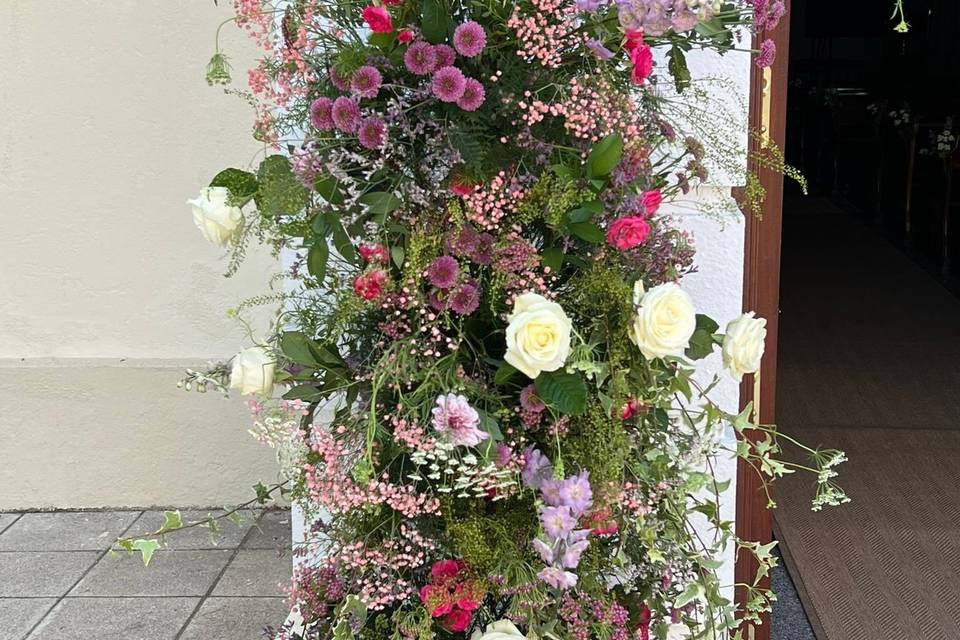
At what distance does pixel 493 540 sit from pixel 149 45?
8.79ft

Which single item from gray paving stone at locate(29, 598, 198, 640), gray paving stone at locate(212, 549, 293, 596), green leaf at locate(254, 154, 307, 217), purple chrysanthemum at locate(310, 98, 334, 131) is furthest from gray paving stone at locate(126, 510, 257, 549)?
purple chrysanthemum at locate(310, 98, 334, 131)

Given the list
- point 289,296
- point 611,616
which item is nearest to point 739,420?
point 611,616

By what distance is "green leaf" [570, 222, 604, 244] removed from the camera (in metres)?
1.38

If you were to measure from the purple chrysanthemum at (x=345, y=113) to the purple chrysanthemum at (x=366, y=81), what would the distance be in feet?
0.07

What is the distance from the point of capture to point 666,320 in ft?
4.42

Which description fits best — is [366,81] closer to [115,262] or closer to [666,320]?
[666,320]

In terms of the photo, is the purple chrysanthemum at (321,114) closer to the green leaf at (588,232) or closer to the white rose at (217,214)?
the white rose at (217,214)

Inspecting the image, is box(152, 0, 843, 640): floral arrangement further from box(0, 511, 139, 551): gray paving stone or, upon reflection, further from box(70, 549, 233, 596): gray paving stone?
box(0, 511, 139, 551): gray paving stone

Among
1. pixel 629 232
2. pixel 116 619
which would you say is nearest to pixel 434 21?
pixel 629 232

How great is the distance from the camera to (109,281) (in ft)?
11.9

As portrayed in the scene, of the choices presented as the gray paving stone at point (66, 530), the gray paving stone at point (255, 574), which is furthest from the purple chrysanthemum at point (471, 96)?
the gray paving stone at point (66, 530)

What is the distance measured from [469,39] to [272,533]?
2.64 meters

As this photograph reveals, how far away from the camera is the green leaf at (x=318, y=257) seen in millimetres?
1439

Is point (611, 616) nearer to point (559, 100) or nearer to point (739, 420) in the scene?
point (739, 420)
